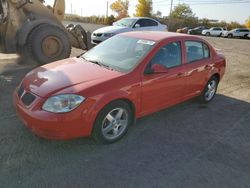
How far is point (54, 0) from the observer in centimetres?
892

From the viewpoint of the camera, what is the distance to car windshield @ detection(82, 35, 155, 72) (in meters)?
4.07

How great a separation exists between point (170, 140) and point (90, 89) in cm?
149

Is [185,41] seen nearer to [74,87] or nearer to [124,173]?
[74,87]

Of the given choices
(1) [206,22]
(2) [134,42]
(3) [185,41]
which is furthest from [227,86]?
(1) [206,22]

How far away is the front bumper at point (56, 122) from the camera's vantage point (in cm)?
322

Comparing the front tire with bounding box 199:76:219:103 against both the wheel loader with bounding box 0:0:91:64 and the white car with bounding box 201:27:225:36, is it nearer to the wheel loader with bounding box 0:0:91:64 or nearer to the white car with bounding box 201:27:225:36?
the wheel loader with bounding box 0:0:91:64

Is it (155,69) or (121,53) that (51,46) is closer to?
(121,53)

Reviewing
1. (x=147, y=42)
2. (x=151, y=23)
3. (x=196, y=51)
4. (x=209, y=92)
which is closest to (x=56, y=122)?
(x=147, y=42)

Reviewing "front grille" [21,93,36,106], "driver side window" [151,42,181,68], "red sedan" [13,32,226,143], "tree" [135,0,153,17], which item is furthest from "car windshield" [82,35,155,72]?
"tree" [135,0,153,17]

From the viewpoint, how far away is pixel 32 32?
7.58m

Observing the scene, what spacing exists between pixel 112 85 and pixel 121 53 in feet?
3.29

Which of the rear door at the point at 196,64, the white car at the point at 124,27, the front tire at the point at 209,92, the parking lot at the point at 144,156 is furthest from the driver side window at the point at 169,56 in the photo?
the white car at the point at 124,27

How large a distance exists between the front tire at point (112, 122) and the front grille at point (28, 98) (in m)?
0.89

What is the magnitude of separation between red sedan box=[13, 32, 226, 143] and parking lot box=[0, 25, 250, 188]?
→ 1.00ft
